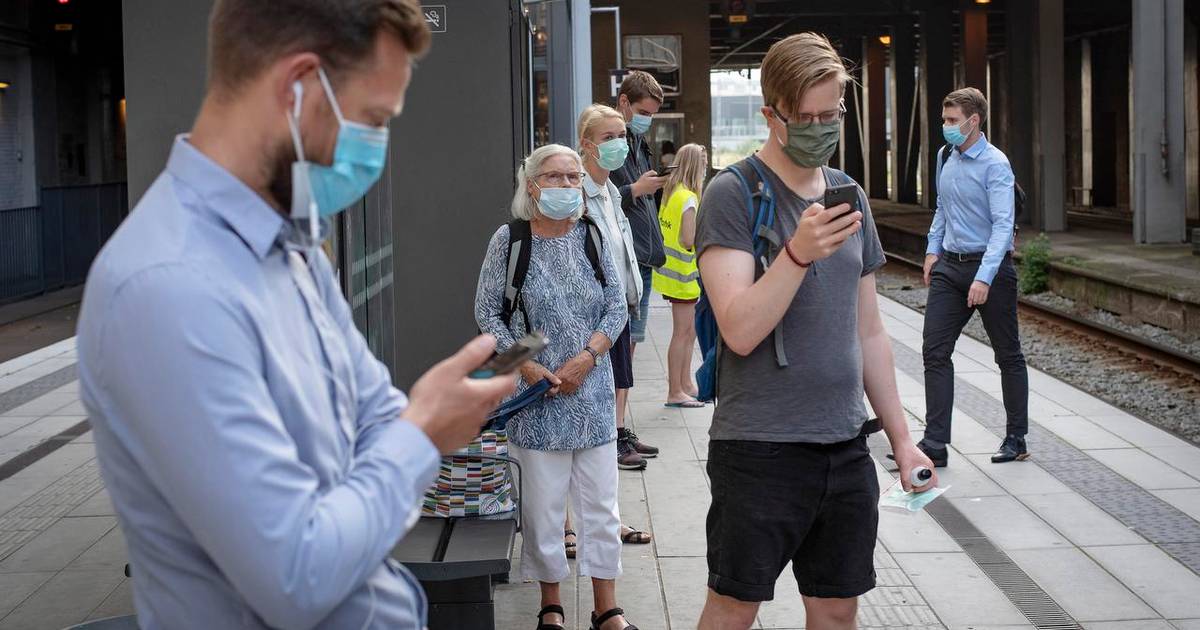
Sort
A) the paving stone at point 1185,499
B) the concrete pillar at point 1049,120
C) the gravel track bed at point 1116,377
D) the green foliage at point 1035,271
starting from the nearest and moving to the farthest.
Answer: the paving stone at point 1185,499 < the gravel track bed at point 1116,377 < the green foliage at point 1035,271 < the concrete pillar at point 1049,120

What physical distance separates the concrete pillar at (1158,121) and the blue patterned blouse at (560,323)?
20.1m

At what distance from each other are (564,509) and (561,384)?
517 mm

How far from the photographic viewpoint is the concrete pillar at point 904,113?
45906 millimetres

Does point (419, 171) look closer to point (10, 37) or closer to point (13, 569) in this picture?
point (13, 569)

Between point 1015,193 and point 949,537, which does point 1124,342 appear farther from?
point 949,537

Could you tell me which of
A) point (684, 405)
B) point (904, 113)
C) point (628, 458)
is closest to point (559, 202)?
point (628, 458)

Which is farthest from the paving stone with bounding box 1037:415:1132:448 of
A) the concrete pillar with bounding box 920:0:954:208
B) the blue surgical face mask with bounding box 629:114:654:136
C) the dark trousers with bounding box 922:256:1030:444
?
the concrete pillar with bounding box 920:0:954:208

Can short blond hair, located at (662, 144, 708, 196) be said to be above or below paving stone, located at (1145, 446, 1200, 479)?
above

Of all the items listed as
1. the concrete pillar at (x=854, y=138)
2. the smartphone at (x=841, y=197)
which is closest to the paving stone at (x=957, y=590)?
the smartphone at (x=841, y=197)

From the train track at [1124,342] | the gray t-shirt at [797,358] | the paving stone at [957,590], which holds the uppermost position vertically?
the gray t-shirt at [797,358]

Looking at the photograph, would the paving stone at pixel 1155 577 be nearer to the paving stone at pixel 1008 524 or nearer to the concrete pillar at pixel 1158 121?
the paving stone at pixel 1008 524

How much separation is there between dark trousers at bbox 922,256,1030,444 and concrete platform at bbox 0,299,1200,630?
36 centimetres

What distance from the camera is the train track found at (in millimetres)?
12078

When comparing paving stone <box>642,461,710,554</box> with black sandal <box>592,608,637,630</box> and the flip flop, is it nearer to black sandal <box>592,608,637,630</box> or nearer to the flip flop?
black sandal <box>592,608,637,630</box>
